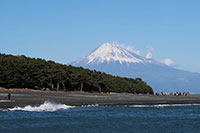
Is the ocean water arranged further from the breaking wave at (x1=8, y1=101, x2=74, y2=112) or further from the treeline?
the treeline

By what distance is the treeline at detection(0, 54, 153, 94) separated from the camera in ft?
347

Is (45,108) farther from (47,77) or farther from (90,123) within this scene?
(47,77)

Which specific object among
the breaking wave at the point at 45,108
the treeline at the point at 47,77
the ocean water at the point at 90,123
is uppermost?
the treeline at the point at 47,77

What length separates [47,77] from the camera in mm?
113500

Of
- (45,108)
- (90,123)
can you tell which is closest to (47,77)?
(45,108)

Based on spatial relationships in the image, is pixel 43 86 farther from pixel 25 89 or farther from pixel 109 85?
pixel 109 85

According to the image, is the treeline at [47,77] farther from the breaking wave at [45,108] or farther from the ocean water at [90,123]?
the ocean water at [90,123]

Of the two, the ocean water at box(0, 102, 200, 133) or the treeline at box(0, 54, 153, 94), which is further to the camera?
the treeline at box(0, 54, 153, 94)

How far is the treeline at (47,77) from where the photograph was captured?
4160 inches

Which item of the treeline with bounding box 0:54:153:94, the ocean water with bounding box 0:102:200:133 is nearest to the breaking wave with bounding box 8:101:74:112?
the ocean water with bounding box 0:102:200:133

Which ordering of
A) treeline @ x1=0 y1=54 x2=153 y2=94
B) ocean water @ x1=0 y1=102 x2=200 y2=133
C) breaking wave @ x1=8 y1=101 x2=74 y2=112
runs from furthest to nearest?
1. treeline @ x1=0 y1=54 x2=153 y2=94
2. breaking wave @ x1=8 y1=101 x2=74 y2=112
3. ocean water @ x1=0 y1=102 x2=200 y2=133

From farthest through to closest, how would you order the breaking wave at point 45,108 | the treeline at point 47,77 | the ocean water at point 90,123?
1. the treeline at point 47,77
2. the breaking wave at point 45,108
3. the ocean water at point 90,123

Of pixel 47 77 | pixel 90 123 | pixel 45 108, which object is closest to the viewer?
pixel 90 123

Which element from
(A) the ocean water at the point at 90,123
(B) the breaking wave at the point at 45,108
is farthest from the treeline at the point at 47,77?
(A) the ocean water at the point at 90,123
